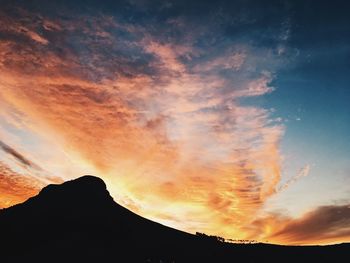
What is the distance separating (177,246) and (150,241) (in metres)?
4.85

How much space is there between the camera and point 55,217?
6231 cm

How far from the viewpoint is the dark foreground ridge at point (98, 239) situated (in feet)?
164

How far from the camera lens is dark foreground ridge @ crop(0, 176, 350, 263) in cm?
5003

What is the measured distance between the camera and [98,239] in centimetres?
5703

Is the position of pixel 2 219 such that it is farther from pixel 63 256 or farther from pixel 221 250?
pixel 221 250

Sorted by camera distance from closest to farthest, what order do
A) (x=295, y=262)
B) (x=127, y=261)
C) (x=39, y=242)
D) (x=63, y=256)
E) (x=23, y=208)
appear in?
1. (x=63, y=256)
2. (x=127, y=261)
3. (x=39, y=242)
4. (x=295, y=262)
5. (x=23, y=208)

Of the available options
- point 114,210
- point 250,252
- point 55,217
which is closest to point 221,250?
point 250,252

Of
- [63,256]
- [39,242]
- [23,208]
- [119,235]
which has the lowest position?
[63,256]

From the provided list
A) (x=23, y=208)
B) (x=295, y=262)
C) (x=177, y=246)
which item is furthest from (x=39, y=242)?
(x=295, y=262)

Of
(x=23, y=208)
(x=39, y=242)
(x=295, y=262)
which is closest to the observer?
(x=39, y=242)

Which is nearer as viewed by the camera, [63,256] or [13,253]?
[63,256]

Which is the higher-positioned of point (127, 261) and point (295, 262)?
point (295, 262)

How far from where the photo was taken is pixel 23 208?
212ft

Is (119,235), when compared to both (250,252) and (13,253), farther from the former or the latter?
(250,252)
